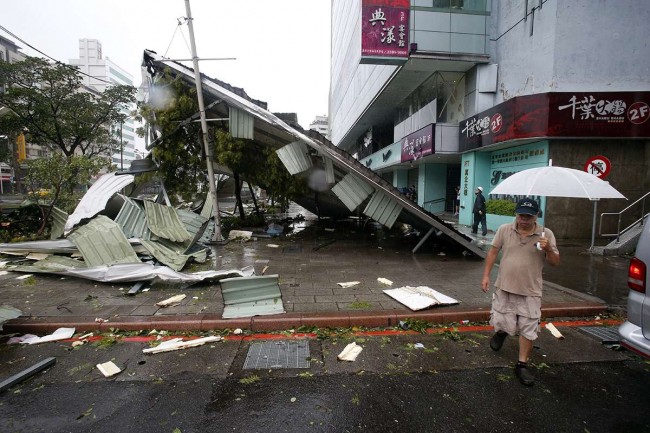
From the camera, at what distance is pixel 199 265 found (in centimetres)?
775

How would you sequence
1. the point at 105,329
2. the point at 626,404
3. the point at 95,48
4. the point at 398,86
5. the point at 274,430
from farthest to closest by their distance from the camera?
the point at 95,48
the point at 398,86
the point at 105,329
the point at 626,404
the point at 274,430

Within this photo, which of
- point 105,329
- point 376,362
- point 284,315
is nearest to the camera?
point 376,362

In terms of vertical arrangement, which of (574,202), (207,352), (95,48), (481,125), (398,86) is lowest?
(207,352)

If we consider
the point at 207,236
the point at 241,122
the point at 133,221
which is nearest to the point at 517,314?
the point at 133,221

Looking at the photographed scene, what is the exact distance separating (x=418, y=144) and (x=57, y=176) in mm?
14785

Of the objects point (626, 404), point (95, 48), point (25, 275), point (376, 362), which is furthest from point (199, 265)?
point (95, 48)

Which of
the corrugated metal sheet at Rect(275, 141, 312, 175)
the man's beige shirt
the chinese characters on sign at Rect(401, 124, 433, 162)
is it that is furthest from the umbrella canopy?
the chinese characters on sign at Rect(401, 124, 433, 162)

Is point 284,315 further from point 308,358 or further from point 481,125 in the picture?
point 481,125

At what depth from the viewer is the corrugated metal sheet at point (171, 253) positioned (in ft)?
22.7

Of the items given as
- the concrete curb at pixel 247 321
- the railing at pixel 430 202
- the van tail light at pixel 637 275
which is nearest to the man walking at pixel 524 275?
the van tail light at pixel 637 275

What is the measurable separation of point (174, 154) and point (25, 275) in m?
5.97

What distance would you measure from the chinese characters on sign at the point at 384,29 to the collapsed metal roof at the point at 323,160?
17.3ft

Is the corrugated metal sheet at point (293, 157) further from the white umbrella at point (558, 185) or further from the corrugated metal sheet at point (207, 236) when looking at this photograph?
the white umbrella at point (558, 185)

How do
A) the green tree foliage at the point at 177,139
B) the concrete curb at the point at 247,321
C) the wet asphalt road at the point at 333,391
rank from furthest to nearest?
the green tree foliage at the point at 177,139, the concrete curb at the point at 247,321, the wet asphalt road at the point at 333,391
